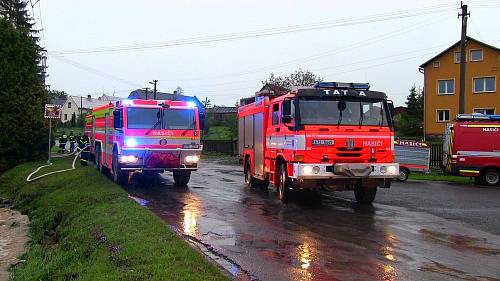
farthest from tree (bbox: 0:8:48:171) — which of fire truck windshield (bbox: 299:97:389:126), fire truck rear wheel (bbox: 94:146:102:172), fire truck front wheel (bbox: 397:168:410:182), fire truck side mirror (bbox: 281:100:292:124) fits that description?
fire truck windshield (bbox: 299:97:389:126)

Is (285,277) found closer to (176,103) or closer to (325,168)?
(325,168)

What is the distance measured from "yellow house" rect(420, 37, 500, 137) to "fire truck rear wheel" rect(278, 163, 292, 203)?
39363mm

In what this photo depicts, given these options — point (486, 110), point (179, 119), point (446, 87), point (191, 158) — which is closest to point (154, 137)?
point (179, 119)

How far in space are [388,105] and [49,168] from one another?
1663 cm

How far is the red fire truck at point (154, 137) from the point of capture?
16438 mm

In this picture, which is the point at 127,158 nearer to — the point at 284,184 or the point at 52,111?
the point at 284,184

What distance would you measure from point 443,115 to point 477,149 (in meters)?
30.7

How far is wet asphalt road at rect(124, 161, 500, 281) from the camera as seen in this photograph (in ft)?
23.0

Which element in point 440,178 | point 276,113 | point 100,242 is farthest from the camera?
point 440,178

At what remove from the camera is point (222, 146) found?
4438 centimetres

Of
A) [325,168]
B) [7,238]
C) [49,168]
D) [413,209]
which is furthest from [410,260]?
[49,168]

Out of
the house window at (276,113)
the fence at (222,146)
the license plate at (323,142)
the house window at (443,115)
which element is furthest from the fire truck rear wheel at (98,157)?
the house window at (443,115)

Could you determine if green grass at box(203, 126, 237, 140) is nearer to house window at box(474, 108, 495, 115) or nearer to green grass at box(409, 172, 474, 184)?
house window at box(474, 108, 495, 115)

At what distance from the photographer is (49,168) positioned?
2350 centimetres
